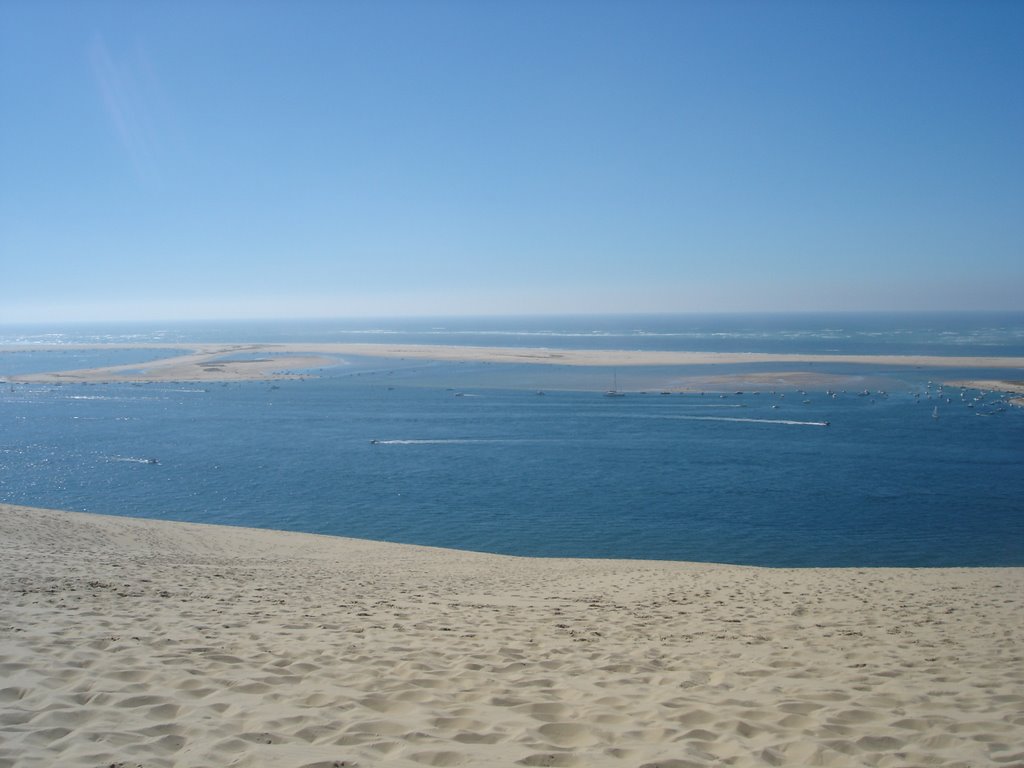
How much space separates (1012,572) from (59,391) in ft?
323

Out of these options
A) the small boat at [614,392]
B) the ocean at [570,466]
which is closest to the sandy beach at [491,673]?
the ocean at [570,466]

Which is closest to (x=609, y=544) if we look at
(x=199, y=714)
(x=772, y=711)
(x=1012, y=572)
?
(x=1012, y=572)

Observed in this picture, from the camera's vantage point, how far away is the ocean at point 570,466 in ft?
96.2

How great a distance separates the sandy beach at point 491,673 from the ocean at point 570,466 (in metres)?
14.4

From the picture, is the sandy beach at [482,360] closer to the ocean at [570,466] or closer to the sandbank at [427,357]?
the sandbank at [427,357]

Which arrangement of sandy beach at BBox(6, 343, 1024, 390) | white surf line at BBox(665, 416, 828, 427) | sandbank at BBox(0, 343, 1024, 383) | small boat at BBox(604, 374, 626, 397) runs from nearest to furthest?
white surf line at BBox(665, 416, 828, 427)
small boat at BBox(604, 374, 626, 397)
sandy beach at BBox(6, 343, 1024, 390)
sandbank at BBox(0, 343, 1024, 383)

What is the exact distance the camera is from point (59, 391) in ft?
281

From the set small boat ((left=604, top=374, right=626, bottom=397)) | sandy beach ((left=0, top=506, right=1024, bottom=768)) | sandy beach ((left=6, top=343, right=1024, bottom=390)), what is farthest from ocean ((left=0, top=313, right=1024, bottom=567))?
sandy beach ((left=0, top=506, right=1024, bottom=768))

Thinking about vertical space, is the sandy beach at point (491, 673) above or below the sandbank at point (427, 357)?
below

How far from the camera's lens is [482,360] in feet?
414

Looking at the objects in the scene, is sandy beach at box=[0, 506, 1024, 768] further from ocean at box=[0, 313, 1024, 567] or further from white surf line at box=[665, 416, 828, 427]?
white surf line at box=[665, 416, 828, 427]

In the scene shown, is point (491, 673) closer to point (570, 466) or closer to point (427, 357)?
point (570, 466)

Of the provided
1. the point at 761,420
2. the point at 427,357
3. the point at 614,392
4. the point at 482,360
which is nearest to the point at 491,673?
the point at 761,420

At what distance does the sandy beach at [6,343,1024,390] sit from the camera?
92.7 metres
